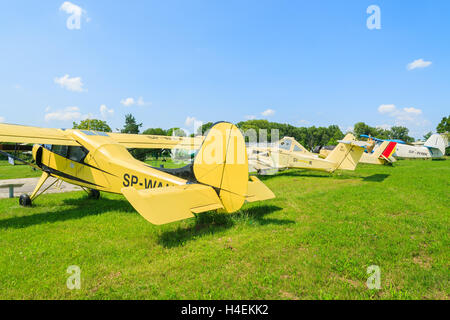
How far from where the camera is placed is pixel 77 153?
7586mm

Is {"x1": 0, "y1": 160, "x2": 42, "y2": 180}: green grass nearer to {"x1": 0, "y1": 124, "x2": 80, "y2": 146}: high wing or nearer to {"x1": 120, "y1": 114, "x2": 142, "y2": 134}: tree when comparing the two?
{"x1": 0, "y1": 124, "x2": 80, "y2": 146}: high wing

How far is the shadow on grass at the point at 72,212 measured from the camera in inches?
233

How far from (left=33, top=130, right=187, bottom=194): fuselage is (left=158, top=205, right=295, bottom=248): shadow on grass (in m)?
1.10

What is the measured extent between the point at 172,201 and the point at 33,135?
225 inches

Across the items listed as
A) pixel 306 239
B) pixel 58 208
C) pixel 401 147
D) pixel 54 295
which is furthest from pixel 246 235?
pixel 401 147

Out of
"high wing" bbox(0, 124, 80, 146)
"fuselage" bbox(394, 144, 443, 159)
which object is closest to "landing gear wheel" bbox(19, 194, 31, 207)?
"high wing" bbox(0, 124, 80, 146)

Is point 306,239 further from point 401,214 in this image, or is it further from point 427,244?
point 401,214

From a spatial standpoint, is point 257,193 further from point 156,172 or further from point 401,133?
point 401,133

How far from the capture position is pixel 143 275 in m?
3.36

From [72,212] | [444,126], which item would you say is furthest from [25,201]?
[444,126]

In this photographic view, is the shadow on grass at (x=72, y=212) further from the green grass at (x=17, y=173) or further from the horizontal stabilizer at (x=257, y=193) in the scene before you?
the green grass at (x=17, y=173)

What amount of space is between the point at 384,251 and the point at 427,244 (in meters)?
1.10

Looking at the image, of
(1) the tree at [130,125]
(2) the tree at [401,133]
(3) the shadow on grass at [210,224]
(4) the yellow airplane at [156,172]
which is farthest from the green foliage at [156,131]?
(2) the tree at [401,133]
